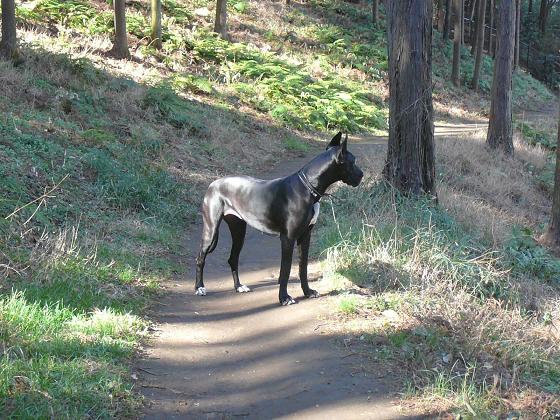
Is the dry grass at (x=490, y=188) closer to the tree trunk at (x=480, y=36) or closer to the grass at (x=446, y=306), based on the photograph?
the grass at (x=446, y=306)

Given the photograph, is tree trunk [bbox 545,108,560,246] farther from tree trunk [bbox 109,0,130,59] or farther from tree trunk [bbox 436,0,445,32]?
tree trunk [bbox 436,0,445,32]

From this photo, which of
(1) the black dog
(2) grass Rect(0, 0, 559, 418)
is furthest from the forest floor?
(1) the black dog

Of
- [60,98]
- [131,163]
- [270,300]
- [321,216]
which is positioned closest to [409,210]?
[321,216]

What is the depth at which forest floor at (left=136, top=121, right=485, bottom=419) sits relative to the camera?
457 cm

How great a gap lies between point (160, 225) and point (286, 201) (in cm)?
357

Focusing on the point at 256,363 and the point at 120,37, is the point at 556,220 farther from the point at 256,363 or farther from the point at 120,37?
the point at 120,37

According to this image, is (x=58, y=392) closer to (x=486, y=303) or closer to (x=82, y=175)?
(x=486, y=303)

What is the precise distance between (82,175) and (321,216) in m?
3.84

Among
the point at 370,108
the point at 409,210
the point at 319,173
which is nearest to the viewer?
the point at 319,173

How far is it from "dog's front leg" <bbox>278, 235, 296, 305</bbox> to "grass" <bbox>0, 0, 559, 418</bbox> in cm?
64

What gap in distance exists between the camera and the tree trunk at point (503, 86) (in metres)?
17.8

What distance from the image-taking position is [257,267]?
814 centimetres

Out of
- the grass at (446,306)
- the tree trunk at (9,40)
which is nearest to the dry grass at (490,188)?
the grass at (446,306)

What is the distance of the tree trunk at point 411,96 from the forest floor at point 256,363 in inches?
124
